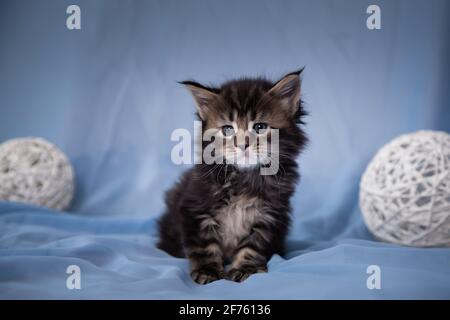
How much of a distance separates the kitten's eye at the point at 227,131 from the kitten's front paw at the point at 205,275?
0.52 metres

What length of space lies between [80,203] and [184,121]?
856mm

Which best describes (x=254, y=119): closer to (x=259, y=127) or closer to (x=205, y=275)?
(x=259, y=127)

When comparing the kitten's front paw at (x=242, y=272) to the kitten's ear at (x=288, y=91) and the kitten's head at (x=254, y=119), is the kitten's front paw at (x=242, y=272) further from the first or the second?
the kitten's ear at (x=288, y=91)

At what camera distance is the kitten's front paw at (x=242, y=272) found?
1.71m

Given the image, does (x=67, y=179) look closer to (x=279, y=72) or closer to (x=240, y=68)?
(x=240, y=68)

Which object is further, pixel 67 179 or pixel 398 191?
pixel 67 179

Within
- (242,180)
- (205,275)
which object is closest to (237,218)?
(242,180)

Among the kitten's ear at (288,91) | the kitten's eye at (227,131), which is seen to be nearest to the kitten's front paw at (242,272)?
the kitten's eye at (227,131)

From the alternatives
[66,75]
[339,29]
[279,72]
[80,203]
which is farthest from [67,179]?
[339,29]

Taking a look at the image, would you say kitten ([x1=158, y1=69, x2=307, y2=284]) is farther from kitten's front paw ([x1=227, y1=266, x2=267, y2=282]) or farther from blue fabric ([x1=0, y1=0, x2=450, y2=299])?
blue fabric ([x1=0, y1=0, x2=450, y2=299])

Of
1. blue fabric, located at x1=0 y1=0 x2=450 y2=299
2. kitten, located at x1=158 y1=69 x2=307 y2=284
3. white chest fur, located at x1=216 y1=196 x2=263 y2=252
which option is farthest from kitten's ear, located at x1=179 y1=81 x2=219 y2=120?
blue fabric, located at x1=0 y1=0 x2=450 y2=299

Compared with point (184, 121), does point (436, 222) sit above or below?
below

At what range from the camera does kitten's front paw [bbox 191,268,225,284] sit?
168cm

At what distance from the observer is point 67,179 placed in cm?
272
